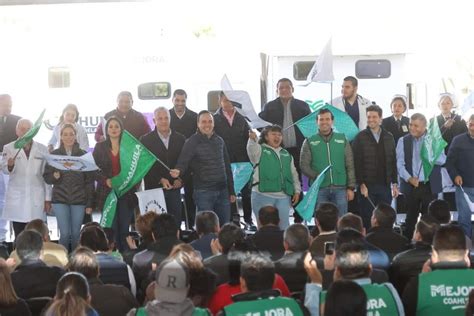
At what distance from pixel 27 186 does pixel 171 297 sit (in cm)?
550

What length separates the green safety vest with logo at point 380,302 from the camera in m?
5.50

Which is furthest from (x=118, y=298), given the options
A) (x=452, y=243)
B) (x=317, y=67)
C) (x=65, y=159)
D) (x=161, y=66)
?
(x=161, y=66)

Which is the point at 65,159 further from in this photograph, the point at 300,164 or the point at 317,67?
the point at 317,67

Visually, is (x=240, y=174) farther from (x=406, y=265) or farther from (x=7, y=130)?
(x=406, y=265)

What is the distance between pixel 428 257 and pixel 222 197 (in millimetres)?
4286

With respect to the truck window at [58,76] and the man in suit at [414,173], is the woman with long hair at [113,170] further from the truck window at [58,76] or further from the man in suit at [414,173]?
the truck window at [58,76]

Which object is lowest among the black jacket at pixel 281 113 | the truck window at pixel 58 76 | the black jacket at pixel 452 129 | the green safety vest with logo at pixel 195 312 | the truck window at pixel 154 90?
the green safety vest with logo at pixel 195 312

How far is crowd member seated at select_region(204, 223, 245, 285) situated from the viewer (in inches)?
264

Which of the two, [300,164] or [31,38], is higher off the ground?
[31,38]

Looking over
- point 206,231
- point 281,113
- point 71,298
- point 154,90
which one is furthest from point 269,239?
point 154,90

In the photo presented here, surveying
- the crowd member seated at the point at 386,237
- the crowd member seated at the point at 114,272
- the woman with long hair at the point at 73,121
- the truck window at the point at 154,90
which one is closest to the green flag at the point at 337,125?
the woman with long hair at the point at 73,121

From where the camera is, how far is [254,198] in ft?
35.9

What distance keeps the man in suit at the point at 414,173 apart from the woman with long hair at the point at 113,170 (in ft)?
10.3

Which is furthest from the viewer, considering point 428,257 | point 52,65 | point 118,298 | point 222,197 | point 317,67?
A: point 52,65
